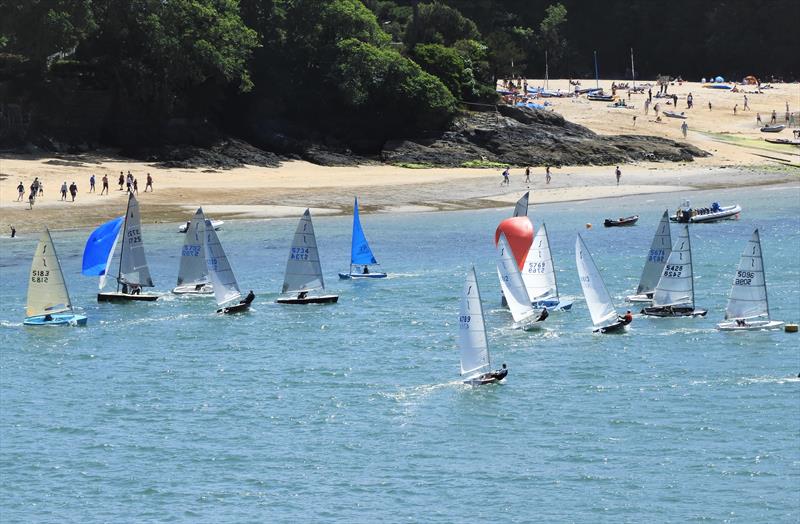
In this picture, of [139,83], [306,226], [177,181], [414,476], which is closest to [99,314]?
[306,226]

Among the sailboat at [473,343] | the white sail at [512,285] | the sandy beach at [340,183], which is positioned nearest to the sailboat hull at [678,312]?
the white sail at [512,285]

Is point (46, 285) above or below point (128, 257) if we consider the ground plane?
below

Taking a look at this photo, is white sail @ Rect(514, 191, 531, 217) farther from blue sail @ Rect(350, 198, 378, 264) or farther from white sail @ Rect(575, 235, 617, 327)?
Answer: white sail @ Rect(575, 235, 617, 327)

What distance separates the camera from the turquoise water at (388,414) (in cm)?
4378

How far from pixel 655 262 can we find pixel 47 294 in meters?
29.5

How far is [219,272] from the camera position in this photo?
2763 inches

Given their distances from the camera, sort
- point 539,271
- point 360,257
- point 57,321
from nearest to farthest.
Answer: point 57,321, point 539,271, point 360,257

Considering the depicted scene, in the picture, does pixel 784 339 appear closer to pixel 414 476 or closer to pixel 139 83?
pixel 414 476

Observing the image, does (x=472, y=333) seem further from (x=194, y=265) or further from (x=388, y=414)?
(x=194, y=265)

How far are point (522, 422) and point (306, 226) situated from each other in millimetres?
23621

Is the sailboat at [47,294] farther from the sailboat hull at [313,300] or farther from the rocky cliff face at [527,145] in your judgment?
the rocky cliff face at [527,145]

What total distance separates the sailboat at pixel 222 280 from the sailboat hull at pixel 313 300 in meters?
2.19

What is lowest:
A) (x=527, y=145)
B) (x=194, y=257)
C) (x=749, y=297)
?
(x=749, y=297)

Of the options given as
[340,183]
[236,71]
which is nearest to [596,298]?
[340,183]
